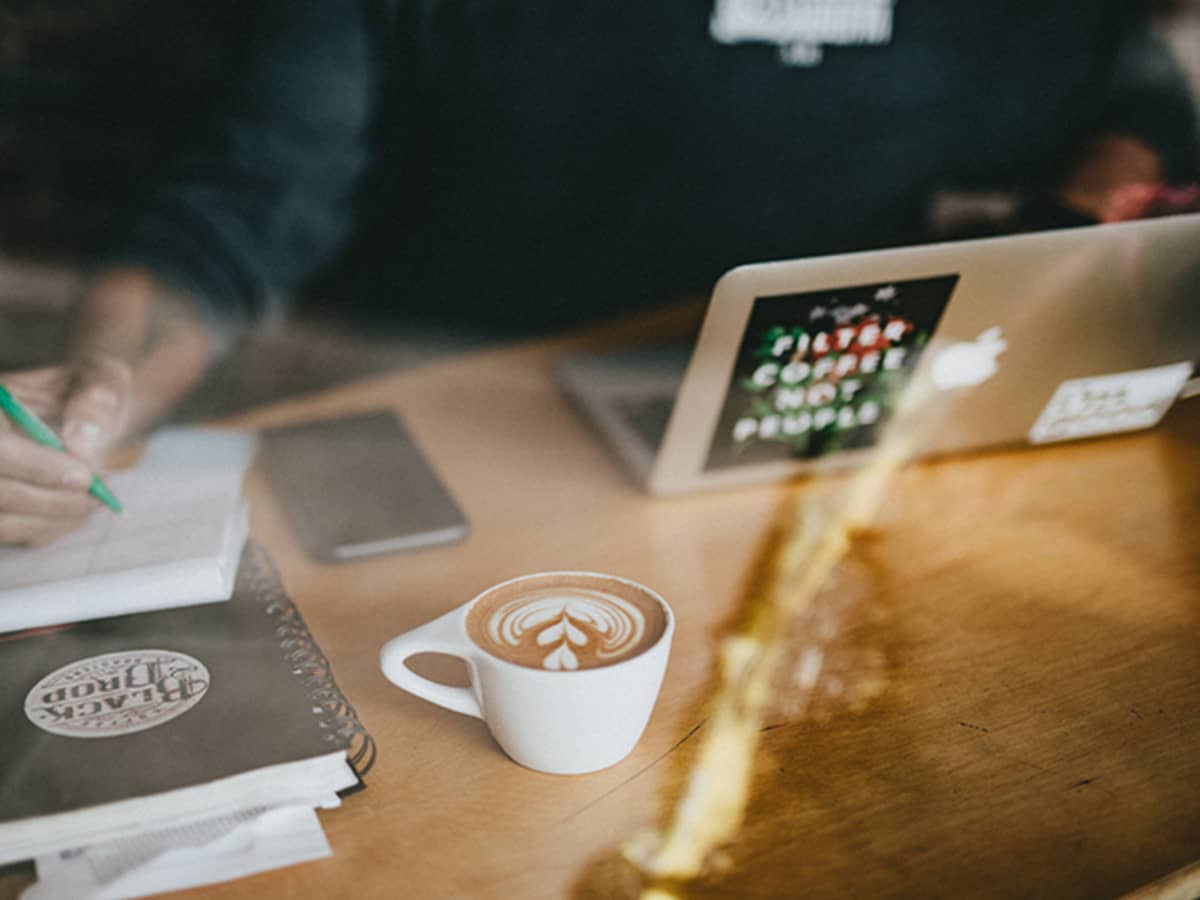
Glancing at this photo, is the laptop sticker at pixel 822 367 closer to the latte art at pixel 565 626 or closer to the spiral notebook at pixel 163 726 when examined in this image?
the latte art at pixel 565 626

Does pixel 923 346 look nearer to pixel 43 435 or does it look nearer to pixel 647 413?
pixel 647 413

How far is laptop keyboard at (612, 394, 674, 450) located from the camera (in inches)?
33.5

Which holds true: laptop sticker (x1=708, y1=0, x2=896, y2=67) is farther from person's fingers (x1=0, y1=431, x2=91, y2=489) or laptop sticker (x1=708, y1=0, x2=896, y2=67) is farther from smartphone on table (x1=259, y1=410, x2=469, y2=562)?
person's fingers (x1=0, y1=431, x2=91, y2=489)

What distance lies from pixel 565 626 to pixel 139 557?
0.98 feet

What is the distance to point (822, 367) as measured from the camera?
72 centimetres

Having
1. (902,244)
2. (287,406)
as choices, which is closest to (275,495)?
(287,406)

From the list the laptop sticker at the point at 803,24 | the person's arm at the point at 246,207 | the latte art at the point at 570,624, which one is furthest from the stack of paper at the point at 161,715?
the laptop sticker at the point at 803,24

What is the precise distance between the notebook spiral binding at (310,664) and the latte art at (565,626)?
0.09 m

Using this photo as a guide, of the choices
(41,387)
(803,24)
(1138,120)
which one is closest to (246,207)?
(41,387)

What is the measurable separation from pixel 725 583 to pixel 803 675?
109mm

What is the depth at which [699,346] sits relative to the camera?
67cm

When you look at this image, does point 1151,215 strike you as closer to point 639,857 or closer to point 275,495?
point 639,857

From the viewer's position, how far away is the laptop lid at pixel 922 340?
664mm

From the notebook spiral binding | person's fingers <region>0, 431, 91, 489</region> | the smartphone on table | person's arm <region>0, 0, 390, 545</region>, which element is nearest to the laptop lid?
the smartphone on table
